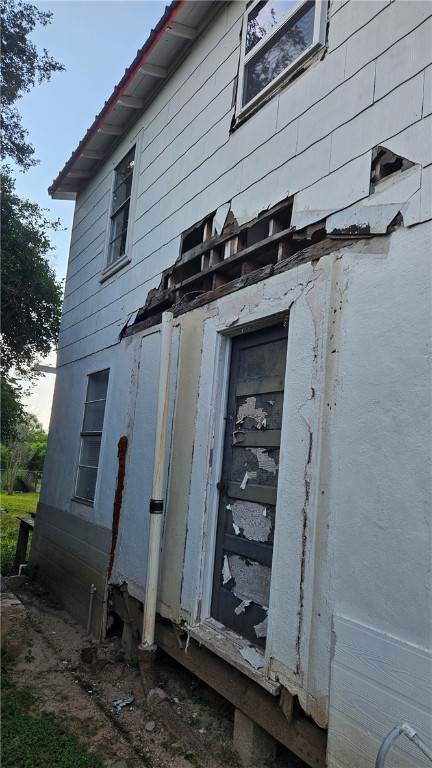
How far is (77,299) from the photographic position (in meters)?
7.46

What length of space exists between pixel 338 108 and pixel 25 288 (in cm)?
827

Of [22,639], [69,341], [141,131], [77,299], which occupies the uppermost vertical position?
[141,131]

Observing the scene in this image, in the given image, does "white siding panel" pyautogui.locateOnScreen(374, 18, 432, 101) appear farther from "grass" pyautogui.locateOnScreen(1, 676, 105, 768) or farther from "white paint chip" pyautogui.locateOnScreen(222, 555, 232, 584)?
"grass" pyautogui.locateOnScreen(1, 676, 105, 768)

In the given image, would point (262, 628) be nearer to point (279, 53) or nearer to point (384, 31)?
point (384, 31)

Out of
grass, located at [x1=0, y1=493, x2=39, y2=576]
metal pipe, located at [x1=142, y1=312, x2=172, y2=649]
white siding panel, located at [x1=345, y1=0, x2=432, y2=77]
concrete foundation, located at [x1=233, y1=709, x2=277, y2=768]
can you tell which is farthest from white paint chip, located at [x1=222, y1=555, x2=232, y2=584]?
grass, located at [x1=0, y1=493, x2=39, y2=576]

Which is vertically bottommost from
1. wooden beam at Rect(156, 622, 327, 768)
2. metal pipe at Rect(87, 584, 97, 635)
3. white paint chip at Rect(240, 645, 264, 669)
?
metal pipe at Rect(87, 584, 97, 635)

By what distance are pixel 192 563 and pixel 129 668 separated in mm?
1277

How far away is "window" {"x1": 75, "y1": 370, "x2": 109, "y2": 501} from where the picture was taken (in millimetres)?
Answer: 5926

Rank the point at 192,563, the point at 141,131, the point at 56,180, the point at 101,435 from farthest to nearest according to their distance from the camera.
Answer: the point at 56,180
the point at 141,131
the point at 101,435
the point at 192,563

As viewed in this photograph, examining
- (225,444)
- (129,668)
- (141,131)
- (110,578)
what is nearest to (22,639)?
(110,578)

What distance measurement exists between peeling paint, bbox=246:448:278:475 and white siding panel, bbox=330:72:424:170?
1.74 meters

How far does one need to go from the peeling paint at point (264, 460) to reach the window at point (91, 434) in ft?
9.81

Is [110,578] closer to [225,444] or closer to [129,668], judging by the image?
[129,668]

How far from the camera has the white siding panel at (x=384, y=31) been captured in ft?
8.34
